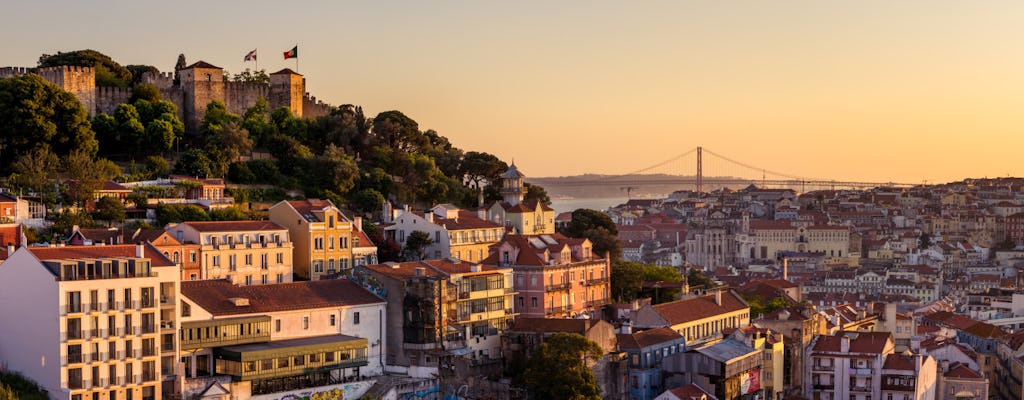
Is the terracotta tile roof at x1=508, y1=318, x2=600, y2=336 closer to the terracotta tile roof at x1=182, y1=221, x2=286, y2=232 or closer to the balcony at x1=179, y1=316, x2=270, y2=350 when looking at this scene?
the terracotta tile roof at x1=182, y1=221, x2=286, y2=232

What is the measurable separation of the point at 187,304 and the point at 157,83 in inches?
956

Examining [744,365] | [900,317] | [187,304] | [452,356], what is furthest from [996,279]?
[187,304]

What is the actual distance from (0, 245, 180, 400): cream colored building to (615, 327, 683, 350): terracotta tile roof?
497 inches

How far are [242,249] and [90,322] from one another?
28.4 ft

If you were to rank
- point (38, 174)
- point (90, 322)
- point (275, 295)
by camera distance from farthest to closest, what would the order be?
1. point (38, 174)
2. point (275, 295)
3. point (90, 322)

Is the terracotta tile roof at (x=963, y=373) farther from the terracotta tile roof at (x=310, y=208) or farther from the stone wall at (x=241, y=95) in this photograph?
the stone wall at (x=241, y=95)

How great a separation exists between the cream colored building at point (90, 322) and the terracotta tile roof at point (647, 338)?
12.6m

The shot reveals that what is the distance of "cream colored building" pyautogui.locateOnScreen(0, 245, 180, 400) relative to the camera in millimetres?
26906

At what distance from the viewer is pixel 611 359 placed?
34.6m

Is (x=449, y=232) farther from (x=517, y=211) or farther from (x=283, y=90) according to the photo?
(x=283, y=90)

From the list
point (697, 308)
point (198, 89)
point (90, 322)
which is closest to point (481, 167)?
point (198, 89)

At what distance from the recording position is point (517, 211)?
4819 cm

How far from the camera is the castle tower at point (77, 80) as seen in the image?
47.6 meters

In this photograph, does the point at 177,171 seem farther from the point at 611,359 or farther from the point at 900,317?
the point at 900,317
